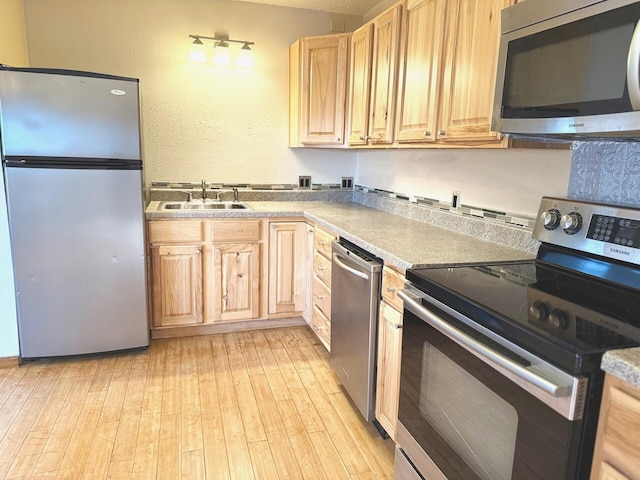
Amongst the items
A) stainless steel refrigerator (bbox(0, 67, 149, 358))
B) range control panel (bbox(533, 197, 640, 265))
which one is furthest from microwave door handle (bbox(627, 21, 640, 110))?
stainless steel refrigerator (bbox(0, 67, 149, 358))

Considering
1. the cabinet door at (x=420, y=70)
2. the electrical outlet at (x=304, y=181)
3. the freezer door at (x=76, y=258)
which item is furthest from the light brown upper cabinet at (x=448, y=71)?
the freezer door at (x=76, y=258)

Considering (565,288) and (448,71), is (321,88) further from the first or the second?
(565,288)

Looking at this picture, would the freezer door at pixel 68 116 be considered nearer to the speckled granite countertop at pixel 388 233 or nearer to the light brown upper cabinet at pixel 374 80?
the speckled granite countertop at pixel 388 233

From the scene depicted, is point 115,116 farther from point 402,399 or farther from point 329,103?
point 402,399

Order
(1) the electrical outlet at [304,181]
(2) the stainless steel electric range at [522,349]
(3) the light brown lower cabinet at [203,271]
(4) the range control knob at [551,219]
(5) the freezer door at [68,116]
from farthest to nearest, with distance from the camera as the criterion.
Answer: (1) the electrical outlet at [304,181] < (3) the light brown lower cabinet at [203,271] < (5) the freezer door at [68,116] < (4) the range control knob at [551,219] < (2) the stainless steel electric range at [522,349]

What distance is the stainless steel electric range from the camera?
0.96 meters

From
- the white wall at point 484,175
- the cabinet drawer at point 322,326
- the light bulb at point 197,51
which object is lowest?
the cabinet drawer at point 322,326

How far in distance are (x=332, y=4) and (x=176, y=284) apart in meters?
2.39

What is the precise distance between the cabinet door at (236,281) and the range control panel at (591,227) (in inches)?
76.8

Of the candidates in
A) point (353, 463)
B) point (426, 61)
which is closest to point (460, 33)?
point (426, 61)

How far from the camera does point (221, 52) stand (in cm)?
337

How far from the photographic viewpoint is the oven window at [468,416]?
45.1 inches

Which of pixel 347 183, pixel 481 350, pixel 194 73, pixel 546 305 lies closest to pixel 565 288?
pixel 546 305

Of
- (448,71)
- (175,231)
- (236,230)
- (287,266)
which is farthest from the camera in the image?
(287,266)
